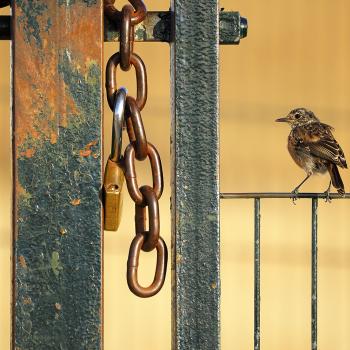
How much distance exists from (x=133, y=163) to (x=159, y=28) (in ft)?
0.76

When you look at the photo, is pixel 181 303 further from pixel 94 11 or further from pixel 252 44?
pixel 252 44

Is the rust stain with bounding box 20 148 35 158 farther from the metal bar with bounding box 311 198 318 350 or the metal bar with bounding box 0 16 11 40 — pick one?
the metal bar with bounding box 311 198 318 350

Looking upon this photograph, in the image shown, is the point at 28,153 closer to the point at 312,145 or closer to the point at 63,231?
the point at 63,231

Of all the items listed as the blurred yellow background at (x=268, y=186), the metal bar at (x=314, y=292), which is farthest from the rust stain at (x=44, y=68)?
the blurred yellow background at (x=268, y=186)

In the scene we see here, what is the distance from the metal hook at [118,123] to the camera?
1.35 meters

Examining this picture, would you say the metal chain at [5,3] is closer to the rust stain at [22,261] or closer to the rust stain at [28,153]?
the rust stain at [28,153]

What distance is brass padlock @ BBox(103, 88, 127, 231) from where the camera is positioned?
1.36 metres

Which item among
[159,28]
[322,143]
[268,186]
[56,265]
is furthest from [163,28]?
[268,186]

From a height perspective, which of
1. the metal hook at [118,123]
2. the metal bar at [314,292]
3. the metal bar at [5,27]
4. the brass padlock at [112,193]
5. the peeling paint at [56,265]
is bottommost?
the metal bar at [314,292]

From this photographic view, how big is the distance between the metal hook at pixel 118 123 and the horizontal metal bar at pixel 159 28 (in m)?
0.10

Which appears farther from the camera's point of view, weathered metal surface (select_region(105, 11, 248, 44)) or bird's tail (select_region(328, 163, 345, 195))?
bird's tail (select_region(328, 163, 345, 195))

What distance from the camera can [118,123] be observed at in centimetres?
135

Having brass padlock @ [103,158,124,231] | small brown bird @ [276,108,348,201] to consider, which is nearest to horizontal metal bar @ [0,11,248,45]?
brass padlock @ [103,158,124,231]

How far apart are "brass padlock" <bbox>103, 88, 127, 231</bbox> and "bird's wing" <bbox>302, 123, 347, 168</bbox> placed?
4.30 metres
